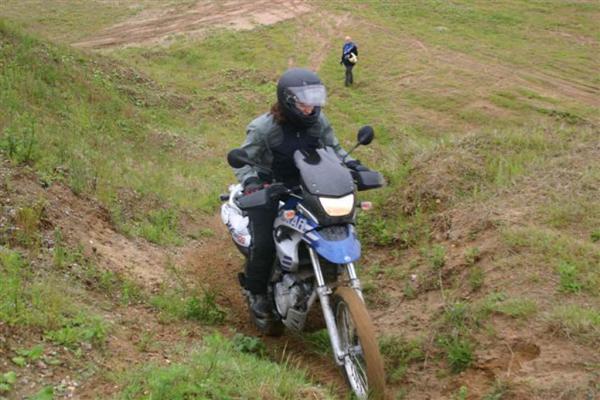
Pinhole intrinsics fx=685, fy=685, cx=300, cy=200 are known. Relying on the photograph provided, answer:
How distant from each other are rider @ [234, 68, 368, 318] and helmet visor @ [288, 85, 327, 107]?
1.1 inches

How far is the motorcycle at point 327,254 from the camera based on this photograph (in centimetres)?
462

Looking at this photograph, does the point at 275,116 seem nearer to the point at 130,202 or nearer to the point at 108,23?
the point at 130,202

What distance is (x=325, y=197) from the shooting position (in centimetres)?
484

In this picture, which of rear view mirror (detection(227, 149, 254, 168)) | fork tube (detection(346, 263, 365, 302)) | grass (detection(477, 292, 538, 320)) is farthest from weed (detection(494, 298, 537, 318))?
rear view mirror (detection(227, 149, 254, 168))

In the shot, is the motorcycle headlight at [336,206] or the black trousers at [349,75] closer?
the motorcycle headlight at [336,206]

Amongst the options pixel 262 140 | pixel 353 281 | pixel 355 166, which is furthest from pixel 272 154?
pixel 353 281

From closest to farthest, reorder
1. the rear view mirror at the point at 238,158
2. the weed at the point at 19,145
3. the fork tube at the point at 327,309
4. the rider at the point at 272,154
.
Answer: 1. the fork tube at the point at 327,309
2. the rear view mirror at the point at 238,158
3. the rider at the point at 272,154
4. the weed at the point at 19,145

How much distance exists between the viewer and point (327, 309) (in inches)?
191

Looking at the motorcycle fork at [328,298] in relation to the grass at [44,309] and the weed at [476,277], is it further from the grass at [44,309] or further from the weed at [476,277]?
the grass at [44,309]

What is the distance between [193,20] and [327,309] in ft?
94.0

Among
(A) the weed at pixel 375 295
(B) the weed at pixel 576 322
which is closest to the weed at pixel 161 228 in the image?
(A) the weed at pixel 375 295

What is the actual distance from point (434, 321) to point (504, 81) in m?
17.4

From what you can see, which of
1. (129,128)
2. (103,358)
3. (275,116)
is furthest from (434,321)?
(129,128)

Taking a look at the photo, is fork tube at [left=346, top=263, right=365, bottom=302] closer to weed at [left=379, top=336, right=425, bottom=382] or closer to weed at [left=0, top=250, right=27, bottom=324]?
weed at [left=379, top=336, right=425, bottom=382]
